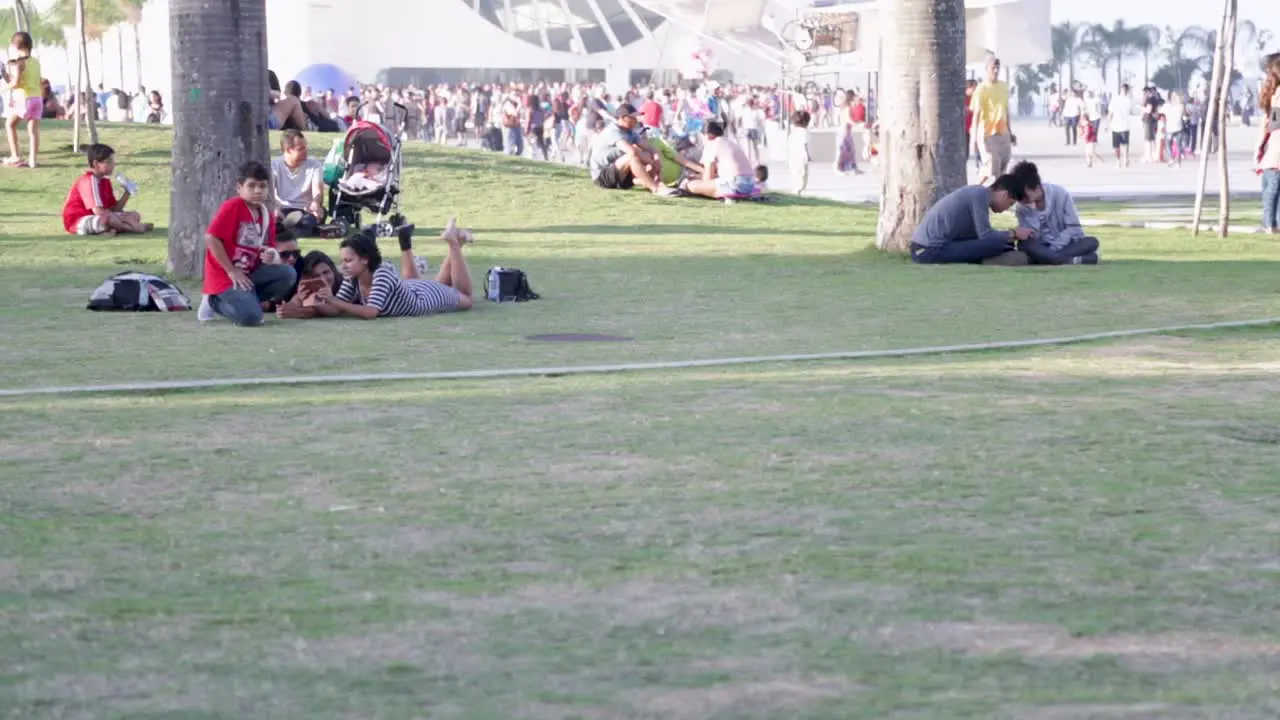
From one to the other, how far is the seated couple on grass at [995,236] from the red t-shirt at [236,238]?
21.2 ft

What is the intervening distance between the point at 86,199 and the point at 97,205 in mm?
124

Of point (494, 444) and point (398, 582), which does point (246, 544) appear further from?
point (494, 444)

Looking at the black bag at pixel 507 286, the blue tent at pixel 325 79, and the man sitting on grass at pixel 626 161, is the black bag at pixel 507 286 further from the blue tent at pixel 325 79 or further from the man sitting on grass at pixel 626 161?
the blue tent at pixel 325 79

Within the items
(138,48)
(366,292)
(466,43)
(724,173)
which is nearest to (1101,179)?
(724,173)

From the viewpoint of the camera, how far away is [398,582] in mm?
5766

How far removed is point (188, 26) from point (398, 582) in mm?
11887

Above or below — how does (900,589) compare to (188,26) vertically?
below

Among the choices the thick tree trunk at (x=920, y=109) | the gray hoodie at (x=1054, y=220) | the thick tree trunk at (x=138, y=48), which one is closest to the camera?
the gray hoodie at (x=1054, y=220)

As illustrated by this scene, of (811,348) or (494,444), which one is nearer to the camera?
(494,444)

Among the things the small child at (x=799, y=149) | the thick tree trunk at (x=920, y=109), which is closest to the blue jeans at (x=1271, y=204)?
the thick tree trunk at (x=920, y=109)

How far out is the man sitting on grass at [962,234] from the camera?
17.9 meters

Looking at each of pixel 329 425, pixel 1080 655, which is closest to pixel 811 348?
pixel 329 425

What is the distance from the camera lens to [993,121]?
27547 millimetres

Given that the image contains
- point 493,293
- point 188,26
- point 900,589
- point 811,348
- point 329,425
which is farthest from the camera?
point 188,26
